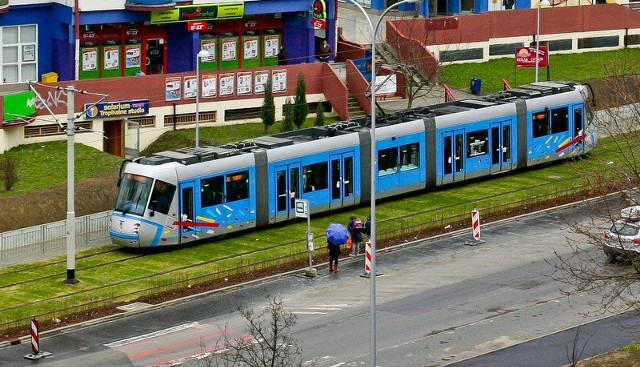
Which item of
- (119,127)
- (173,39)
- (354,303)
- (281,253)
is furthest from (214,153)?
(173,39)

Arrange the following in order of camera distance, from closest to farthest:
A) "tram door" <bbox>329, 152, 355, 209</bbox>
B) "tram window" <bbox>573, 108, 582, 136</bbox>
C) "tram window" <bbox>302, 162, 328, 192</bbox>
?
"tram window" <bbox>302, 162, 328, 192</bbox> → "tram door" <bbox>329, 152, 355, 209</bbox> → "tram window" <bbox>573, 108, 582, 136</bbox>

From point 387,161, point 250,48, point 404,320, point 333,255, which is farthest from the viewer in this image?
point 250,48

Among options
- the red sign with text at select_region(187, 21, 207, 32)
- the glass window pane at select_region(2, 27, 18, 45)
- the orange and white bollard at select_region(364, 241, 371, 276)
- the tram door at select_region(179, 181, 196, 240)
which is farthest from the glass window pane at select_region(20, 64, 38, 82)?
the orange and white bollard at select_region(364, 241, 371, 276)

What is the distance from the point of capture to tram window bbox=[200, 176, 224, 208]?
168ft

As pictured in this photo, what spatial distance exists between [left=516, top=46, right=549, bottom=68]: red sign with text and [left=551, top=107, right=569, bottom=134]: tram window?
29.7 ft

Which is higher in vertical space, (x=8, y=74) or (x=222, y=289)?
(x=8, y=74)

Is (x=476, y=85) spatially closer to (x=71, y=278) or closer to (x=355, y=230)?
(x=355, y=230)

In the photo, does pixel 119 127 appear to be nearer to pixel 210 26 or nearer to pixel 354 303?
pixel 210 26

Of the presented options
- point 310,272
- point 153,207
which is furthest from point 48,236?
point 310,272

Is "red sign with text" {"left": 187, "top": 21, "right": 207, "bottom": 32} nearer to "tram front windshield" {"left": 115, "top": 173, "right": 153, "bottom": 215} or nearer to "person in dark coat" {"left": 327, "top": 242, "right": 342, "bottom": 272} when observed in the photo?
"tram front windshield" {"left": 115, "top": 173, "right": 153, "bottom": 215}

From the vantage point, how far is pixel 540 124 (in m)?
62.1

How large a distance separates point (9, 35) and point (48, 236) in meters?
17.3

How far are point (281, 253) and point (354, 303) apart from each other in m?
6.24

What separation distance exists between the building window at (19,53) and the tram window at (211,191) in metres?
18.1
